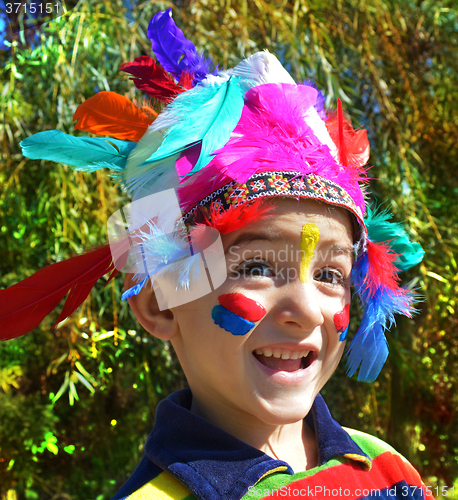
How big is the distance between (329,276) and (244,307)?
0.23 meters

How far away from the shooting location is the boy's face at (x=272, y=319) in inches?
37.6

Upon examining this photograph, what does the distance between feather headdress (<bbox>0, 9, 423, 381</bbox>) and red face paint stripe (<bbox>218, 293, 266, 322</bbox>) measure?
49 mm

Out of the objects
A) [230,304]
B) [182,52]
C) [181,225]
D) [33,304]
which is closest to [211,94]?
[182,52]

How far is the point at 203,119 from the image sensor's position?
0.97 metres

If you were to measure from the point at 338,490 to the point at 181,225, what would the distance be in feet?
2.07

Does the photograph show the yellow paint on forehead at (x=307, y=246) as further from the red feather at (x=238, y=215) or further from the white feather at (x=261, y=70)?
the white feather at (x=261, y=70)

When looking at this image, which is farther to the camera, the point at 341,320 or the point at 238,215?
the point at 341,320

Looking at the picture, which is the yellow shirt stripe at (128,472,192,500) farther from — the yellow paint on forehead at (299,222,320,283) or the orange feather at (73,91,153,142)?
the orange feather at (73,91,153,142)

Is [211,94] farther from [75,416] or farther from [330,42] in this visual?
[75,416]

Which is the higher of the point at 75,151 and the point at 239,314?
the point at 75,151

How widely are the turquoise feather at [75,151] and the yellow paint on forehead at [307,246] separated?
0.43 meters

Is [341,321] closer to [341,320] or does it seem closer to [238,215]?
[341,320]

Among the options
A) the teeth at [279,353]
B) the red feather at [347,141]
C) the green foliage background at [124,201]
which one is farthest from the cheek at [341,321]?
the green foliage background at [124,201]

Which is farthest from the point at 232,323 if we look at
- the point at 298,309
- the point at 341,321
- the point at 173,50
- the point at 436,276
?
the point at 436,276
